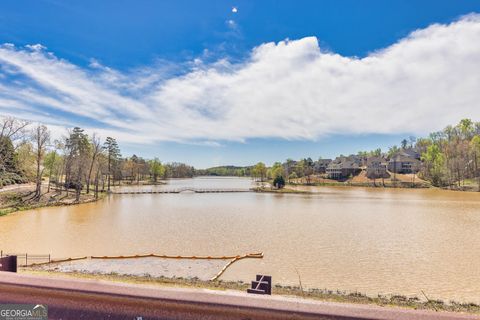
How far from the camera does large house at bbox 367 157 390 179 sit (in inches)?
4397

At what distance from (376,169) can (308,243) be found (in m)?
102

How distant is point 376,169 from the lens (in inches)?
4461

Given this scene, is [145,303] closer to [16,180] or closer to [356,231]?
[356,231]

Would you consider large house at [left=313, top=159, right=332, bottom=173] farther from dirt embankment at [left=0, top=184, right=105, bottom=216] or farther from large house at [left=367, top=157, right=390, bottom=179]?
dirt embankment at [left=0, top=184, right=105, bottom=216]

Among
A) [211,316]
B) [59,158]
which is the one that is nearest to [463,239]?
[211,316]

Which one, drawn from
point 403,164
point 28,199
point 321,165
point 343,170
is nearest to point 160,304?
point 28,199

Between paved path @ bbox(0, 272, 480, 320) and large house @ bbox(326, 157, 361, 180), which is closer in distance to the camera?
paved path @ bbox(0, 272, 480, 320)

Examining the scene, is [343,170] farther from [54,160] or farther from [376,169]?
[54,160]

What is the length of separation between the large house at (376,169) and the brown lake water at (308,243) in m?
77.5

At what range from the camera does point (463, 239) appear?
23.5 metres

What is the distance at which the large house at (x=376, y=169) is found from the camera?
4397 inches

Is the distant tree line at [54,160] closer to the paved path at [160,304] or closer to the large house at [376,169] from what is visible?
the paved path at [160,304]

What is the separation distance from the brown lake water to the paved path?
12.1 metres

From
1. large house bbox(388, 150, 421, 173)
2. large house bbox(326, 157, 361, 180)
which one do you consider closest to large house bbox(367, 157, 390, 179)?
large house bbox(388, 150, 421, 173)
